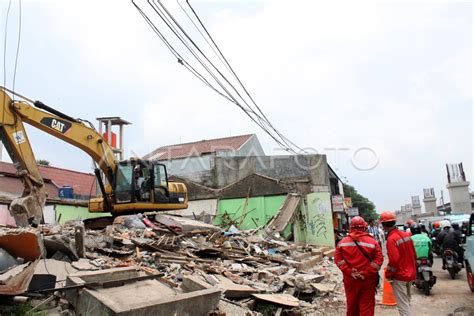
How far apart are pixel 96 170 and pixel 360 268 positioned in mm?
9060

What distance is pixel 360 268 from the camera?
526 cm

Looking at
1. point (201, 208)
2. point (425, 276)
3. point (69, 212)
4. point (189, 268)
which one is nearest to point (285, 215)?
point (201, 208)

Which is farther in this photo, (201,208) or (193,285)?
Answer: (201,208)

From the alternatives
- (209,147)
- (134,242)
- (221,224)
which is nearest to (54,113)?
(134,242)

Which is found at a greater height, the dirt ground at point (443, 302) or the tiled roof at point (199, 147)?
the tiled roof at point (199, 147)

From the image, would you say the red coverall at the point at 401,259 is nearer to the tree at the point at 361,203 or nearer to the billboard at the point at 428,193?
the billboard at the point at 428,193

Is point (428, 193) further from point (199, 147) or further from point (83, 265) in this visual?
point (83, 265)

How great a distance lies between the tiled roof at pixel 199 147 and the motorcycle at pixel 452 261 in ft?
66.0

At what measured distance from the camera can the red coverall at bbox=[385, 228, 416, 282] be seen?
5.50m

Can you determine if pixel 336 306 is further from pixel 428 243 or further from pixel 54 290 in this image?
pixel 54 290

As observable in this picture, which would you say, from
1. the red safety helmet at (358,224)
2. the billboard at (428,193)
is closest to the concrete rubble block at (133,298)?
the red safety helmet at (358,224)

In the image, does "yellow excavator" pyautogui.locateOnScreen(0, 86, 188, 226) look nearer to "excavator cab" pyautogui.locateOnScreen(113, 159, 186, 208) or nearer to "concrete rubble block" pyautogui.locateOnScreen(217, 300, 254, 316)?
"excavator cab" pyautogui.locateOnScreen(113, 159, 186, 208)

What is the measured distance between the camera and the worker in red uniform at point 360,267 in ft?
17.1

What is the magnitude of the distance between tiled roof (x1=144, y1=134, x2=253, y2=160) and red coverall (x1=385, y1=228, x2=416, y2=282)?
77.5ft
